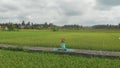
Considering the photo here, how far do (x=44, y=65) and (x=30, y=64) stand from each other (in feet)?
2.55

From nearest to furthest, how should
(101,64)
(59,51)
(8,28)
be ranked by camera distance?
(101,64) → (59,51) → (8,28)

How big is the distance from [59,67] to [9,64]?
2543 millimetres

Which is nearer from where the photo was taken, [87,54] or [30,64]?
[30,64]

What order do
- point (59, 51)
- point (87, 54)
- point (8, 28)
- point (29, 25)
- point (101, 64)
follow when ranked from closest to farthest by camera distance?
point (101, 64) < point (87, 54) < point (59, 51) < point (8, 28) < point (29, 25)

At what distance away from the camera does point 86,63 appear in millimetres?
11109

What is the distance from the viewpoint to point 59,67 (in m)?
10.1

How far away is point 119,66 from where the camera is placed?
10617 millimetres

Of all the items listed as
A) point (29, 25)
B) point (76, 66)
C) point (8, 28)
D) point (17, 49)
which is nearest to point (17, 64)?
point (76, 66)

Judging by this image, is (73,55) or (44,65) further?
(73,55)

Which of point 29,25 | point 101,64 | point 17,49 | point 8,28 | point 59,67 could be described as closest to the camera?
point 59,67

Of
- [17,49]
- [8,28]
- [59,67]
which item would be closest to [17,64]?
[59,67]

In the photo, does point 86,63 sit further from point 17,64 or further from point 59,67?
point 17,64

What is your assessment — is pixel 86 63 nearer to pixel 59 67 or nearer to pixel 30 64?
pixel 59 67

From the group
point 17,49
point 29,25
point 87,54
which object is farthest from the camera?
point 29,25
